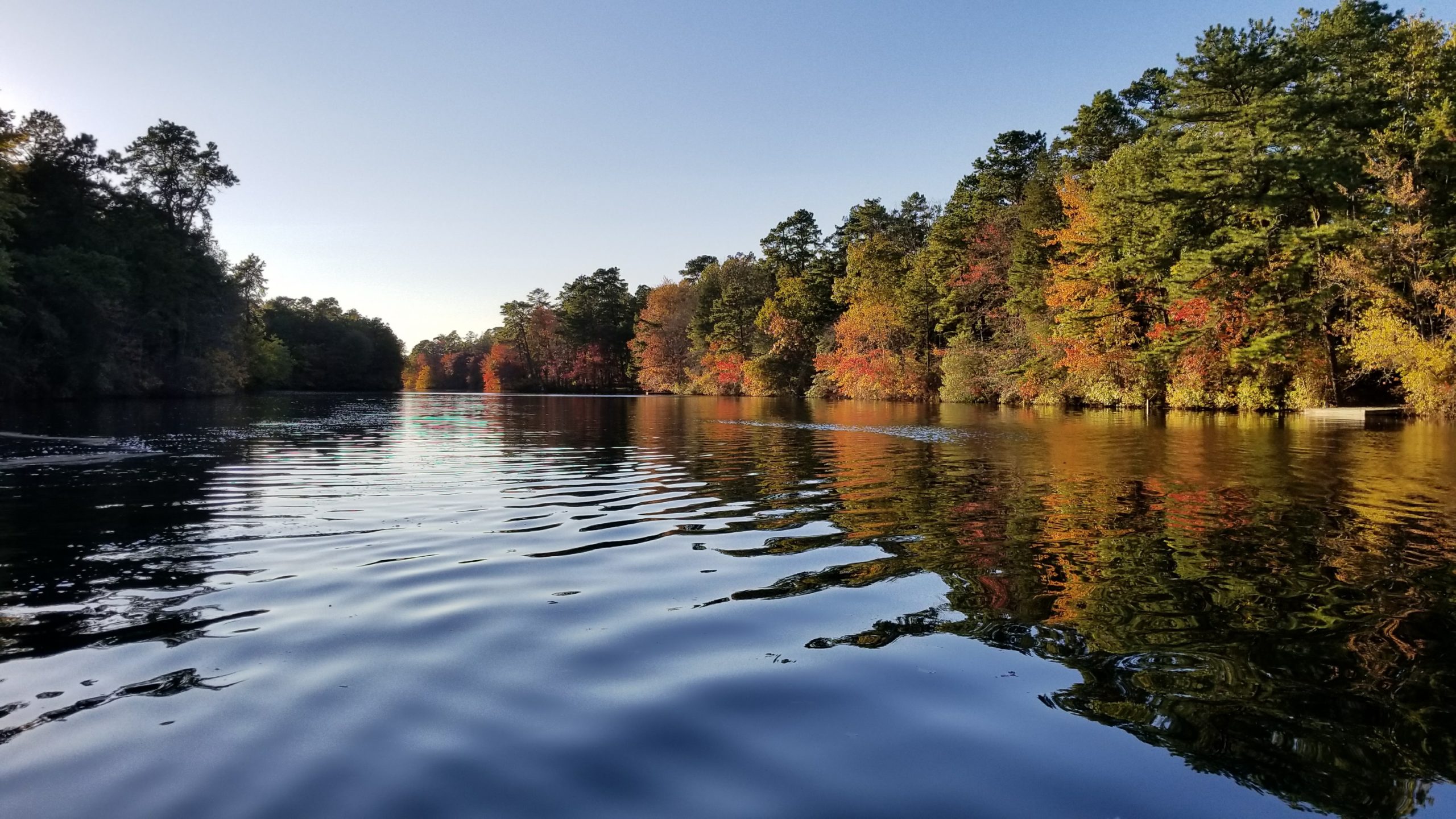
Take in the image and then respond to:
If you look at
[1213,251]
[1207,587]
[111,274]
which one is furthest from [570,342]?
[1207,587]

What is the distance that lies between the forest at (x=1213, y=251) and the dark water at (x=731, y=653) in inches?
913

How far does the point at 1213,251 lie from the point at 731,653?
32.7 m

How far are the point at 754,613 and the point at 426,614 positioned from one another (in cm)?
219

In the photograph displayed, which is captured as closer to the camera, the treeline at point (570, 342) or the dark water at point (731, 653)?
the dark water at point (731, 653)

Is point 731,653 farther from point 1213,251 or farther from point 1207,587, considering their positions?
point 1213,251

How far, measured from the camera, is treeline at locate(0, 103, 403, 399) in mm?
39250

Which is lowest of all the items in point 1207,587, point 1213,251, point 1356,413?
point 1207,587

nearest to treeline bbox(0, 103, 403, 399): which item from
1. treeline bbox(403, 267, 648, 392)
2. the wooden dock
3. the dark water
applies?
the dark water

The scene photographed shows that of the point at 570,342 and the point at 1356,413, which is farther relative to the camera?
the point at 570,342

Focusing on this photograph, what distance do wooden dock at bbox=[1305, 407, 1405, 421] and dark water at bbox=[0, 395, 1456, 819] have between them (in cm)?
2042

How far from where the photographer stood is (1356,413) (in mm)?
27141

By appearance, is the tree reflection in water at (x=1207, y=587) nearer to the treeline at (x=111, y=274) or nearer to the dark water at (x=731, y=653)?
the dark water at (x=731, y=653)

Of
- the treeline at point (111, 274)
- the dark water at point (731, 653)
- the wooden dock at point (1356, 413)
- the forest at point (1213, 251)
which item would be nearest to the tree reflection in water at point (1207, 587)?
the dark water at point (731, 653)

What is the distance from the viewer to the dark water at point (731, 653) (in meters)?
2.91
